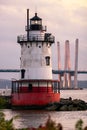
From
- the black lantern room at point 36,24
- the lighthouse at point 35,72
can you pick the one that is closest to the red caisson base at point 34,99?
the lighthouse at point 35,72

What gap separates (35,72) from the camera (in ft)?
144

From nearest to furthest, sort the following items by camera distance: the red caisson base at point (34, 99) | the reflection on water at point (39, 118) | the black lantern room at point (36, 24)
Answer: the reflection on water at point (39, 118), the red caisson base at point (34, 99), the black lantern room at point (36, 24)

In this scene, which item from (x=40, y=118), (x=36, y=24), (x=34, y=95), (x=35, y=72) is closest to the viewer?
(x=40, y=118)

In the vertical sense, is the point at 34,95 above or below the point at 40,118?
above

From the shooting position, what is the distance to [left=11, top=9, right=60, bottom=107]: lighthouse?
1681 inches

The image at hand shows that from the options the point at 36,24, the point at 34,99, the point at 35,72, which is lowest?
the point at 34,99

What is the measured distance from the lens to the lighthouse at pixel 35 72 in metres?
42.7

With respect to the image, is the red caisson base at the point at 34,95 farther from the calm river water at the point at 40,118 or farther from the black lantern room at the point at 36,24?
the black lantern room at the point at 36,24

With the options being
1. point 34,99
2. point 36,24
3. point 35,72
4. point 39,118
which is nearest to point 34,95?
point 34,99

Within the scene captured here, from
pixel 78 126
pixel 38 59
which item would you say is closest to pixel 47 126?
pixel 78 126

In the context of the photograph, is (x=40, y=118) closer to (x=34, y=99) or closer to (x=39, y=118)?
(x=39, y=118)

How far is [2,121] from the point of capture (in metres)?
13.1

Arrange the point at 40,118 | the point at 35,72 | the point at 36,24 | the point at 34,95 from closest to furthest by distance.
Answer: the point at 40,118, the point at 34,95, the point at 35,72, the point at 36,24

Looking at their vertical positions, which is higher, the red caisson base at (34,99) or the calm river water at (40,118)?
the red caisson base at (34,99)
